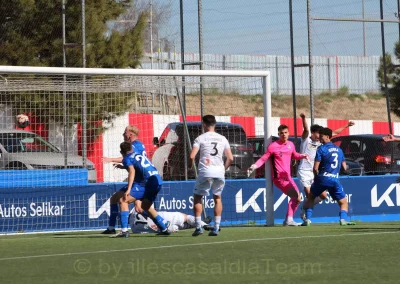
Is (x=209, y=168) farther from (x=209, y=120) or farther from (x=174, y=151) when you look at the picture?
(x=174, y=151)

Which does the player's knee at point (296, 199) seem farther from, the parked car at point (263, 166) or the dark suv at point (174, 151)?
the parked car at point (263, 166)

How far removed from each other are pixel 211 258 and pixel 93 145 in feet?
30.7

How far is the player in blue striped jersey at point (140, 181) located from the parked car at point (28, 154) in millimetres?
4177

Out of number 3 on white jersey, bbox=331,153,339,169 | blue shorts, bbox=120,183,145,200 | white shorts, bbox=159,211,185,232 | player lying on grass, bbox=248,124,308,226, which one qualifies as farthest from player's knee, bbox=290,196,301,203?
blue shorts, bbox=120,183,145,200

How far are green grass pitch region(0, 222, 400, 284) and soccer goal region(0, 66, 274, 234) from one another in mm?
2842

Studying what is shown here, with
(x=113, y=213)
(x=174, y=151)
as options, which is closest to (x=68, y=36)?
(x=174, y=151)

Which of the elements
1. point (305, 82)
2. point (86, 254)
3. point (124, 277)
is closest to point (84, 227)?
point (86, 254)

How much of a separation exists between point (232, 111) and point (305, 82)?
25.6ft

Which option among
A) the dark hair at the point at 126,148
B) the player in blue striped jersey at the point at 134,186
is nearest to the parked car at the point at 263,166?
the player in blue striped jersey at the point at 134,186

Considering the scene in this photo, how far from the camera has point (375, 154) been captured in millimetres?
24906

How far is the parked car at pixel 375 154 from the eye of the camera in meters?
24.7

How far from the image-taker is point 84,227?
711 inches

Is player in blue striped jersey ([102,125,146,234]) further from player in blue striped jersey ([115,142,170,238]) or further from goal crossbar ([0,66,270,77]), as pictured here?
goal crossbar ([0,66,270,77])

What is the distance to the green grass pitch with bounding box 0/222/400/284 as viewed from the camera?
9008 mm
